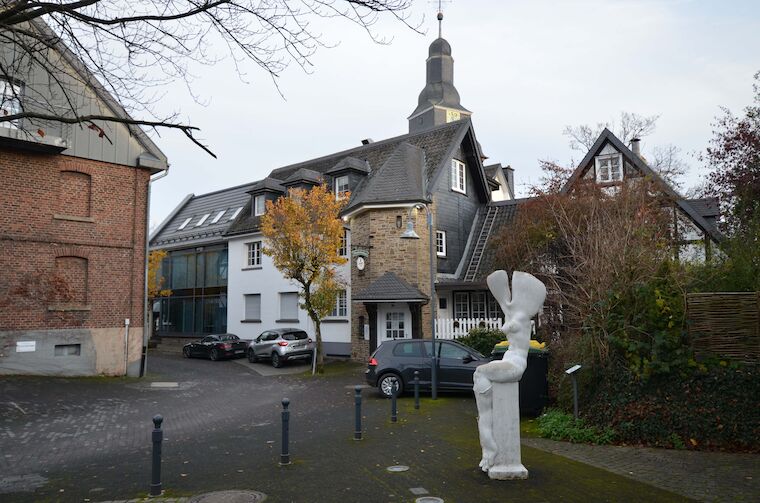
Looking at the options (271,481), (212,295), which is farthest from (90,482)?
(212,295)

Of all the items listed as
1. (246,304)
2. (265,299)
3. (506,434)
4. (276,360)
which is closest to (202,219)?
(246,304)

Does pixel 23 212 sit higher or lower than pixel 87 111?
lower

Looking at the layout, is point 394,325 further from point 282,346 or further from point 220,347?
point 220,347

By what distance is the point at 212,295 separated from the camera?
1328 inches

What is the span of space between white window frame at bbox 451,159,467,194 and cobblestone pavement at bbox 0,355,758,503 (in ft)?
40.8

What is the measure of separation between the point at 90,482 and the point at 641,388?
8196mm

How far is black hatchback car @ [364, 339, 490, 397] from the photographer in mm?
14992

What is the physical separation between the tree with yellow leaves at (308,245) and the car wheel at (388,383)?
5.79 m

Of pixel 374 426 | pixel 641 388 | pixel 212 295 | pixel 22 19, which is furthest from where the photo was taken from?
pixel 212 295

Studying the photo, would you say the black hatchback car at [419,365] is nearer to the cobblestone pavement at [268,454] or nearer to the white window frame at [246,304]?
the cobblestone pavement at [268,454]

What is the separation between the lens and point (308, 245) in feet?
68.6

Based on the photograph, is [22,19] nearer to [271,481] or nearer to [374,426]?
[271,481]

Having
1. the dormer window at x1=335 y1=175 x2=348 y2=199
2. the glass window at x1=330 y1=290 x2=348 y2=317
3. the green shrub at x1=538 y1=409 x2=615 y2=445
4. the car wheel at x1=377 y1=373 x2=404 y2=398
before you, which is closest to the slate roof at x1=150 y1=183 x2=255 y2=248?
the dormer window at x1=335 y1=175 x2=348 y2=199

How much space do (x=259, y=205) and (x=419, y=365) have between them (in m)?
18.4
